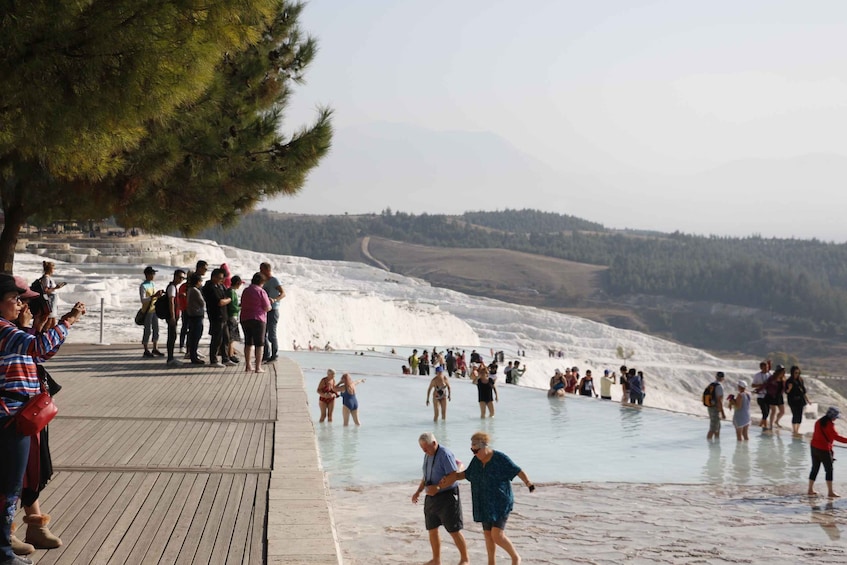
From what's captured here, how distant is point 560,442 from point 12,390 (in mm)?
11924

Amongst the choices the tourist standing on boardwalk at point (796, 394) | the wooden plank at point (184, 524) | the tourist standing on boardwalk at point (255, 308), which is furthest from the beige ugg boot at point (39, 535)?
the tourist standing on boardwalk at point (796, 394)

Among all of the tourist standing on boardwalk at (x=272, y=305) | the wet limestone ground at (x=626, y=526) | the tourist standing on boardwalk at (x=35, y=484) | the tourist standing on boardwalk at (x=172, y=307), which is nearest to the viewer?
the tourist standing on boardwalk at (x=35, y=484)

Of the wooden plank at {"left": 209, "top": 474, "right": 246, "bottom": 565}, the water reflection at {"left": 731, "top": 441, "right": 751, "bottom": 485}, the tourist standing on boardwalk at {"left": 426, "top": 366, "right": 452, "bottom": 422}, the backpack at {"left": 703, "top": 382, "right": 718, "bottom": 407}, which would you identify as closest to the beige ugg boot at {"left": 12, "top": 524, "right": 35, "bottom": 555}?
the wooden plank at {"left": 209, "top": 474, "right": 246, "bottom": 565}

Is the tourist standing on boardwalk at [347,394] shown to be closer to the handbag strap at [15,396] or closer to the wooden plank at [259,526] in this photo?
the wooden plank at [259,526]

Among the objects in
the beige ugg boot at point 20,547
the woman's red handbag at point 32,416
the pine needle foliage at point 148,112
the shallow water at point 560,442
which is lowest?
the shallow water at point 560,442

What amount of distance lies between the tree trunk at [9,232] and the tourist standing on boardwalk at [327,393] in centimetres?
490

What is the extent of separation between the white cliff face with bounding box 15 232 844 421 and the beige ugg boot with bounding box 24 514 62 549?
1523 centimetres

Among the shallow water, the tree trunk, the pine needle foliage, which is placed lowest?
the shallow water

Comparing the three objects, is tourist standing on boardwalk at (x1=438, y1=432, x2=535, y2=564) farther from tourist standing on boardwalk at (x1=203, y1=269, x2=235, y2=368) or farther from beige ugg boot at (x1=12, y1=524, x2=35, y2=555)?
tourist standing on boardwalk at (x1=203, y1=269, x2=235, y2=368)

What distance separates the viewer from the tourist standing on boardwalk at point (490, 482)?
6.88 m

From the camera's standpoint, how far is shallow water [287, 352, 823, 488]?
1277 centimetres

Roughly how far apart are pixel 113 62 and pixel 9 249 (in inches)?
283

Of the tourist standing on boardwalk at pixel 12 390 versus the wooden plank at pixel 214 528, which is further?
the wooden plank at pixel 214 528

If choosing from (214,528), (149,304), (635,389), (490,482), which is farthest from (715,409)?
(214,528)
